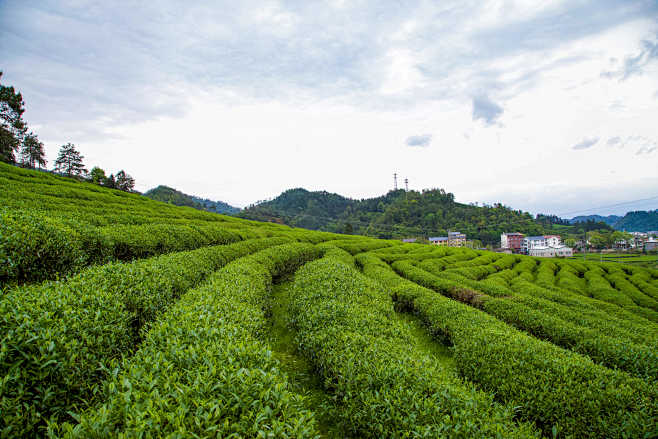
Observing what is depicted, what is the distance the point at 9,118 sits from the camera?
3444 centimetres

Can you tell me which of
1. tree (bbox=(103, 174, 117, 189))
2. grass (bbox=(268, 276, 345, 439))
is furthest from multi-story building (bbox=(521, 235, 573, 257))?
tree (bbox=(103, 174, 117, 189))

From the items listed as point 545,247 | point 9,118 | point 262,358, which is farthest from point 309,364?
point 545,247

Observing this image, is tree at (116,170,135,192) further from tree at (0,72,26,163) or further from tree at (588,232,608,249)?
tree at (588,232,608,249)

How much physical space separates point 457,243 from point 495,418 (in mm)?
77647

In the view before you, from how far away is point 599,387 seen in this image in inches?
188

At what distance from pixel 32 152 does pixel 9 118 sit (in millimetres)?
13094

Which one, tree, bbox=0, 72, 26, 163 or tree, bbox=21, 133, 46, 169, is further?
tree, bbox=21, 133, 46, 169

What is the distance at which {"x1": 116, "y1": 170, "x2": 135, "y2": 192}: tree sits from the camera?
164 ft

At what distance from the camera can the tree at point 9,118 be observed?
32.3 metres

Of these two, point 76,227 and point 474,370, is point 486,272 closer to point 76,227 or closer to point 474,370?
point 474,370

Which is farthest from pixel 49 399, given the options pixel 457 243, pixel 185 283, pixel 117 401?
pixel 457 243

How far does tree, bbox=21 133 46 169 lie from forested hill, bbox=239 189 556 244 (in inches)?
1566

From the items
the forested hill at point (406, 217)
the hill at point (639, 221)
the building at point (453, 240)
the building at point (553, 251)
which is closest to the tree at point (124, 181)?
the forested hill at point (406, 217)

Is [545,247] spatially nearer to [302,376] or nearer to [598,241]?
[598,241]
